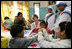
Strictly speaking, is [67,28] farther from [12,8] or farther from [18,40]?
[12,8]

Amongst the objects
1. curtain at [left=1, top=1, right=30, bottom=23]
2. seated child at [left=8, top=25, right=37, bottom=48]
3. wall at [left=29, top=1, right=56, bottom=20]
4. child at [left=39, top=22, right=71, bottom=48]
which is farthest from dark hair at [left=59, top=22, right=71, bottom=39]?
wall at [left=29, top=1, right=56, bottom=20]

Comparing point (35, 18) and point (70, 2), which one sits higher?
point (70, 2)

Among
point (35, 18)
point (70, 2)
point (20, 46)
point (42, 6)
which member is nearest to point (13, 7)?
point (42, 6)

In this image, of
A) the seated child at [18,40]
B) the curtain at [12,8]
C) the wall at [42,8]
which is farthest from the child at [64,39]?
the wall at [42,8]

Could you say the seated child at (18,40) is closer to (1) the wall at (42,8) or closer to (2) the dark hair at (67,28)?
(2) the dark hair at (67,28)

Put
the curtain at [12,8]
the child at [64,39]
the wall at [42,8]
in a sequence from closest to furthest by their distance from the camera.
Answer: the child at [64,39] → the curtain at [12,8] → the wall at [42,8]

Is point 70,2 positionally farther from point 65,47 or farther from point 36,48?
point 36,48

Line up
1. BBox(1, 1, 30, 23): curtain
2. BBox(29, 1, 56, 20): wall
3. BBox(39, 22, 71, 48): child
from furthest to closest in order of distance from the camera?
BBox(29, 1, 56, 20): wall → BBox(1, 1, 30, 23): curtain → BBox(39, 22, 71, 48): child

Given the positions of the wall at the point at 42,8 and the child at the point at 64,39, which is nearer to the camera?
the child at the point at 64,39

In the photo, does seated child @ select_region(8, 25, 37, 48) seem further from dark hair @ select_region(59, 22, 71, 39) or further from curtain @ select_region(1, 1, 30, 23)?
curtain @ select_region(1, 1, 30, 23)

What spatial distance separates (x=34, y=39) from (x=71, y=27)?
1.48ft

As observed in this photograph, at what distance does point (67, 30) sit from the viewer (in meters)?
1.10

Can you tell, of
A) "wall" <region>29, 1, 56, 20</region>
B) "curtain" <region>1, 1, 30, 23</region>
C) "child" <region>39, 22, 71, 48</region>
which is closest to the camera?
"child" <region>39, 22, 71, 48</region>

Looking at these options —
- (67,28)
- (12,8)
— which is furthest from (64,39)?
(12,8)
